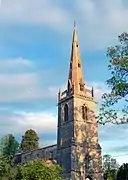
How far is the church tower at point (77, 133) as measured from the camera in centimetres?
6944

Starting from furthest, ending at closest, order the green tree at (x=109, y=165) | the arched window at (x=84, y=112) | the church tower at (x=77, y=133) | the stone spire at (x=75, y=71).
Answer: the green tree at (x=109, y=165) < the stone spire at (x=75, y=71) < the arched window at (x=84, y=112) < the church tower at (x=77, y=133)

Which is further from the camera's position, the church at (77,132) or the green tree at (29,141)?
the green tree at (29,141)

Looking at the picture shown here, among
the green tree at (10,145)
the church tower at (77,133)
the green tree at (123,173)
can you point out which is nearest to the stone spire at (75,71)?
the church tower at (77,133)

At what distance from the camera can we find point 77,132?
71.6 metres

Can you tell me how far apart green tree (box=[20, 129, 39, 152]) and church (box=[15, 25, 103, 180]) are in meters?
18.3

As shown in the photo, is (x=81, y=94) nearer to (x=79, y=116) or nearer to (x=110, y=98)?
(x=79, y=116)

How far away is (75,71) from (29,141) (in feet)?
93.1

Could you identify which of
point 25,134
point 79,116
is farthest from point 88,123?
point 25,134

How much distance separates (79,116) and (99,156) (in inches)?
320

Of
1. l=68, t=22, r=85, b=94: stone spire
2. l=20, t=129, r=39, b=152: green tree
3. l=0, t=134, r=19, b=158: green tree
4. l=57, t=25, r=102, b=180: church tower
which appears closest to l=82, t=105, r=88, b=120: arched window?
l=57, t=25, r=102, b=180: church tower

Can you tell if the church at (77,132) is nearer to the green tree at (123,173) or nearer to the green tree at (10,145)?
the green tree at (123,173)

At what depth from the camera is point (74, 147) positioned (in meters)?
69.9

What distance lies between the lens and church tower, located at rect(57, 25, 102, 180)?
2734 inches

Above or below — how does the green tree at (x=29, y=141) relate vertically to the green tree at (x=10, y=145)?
above
